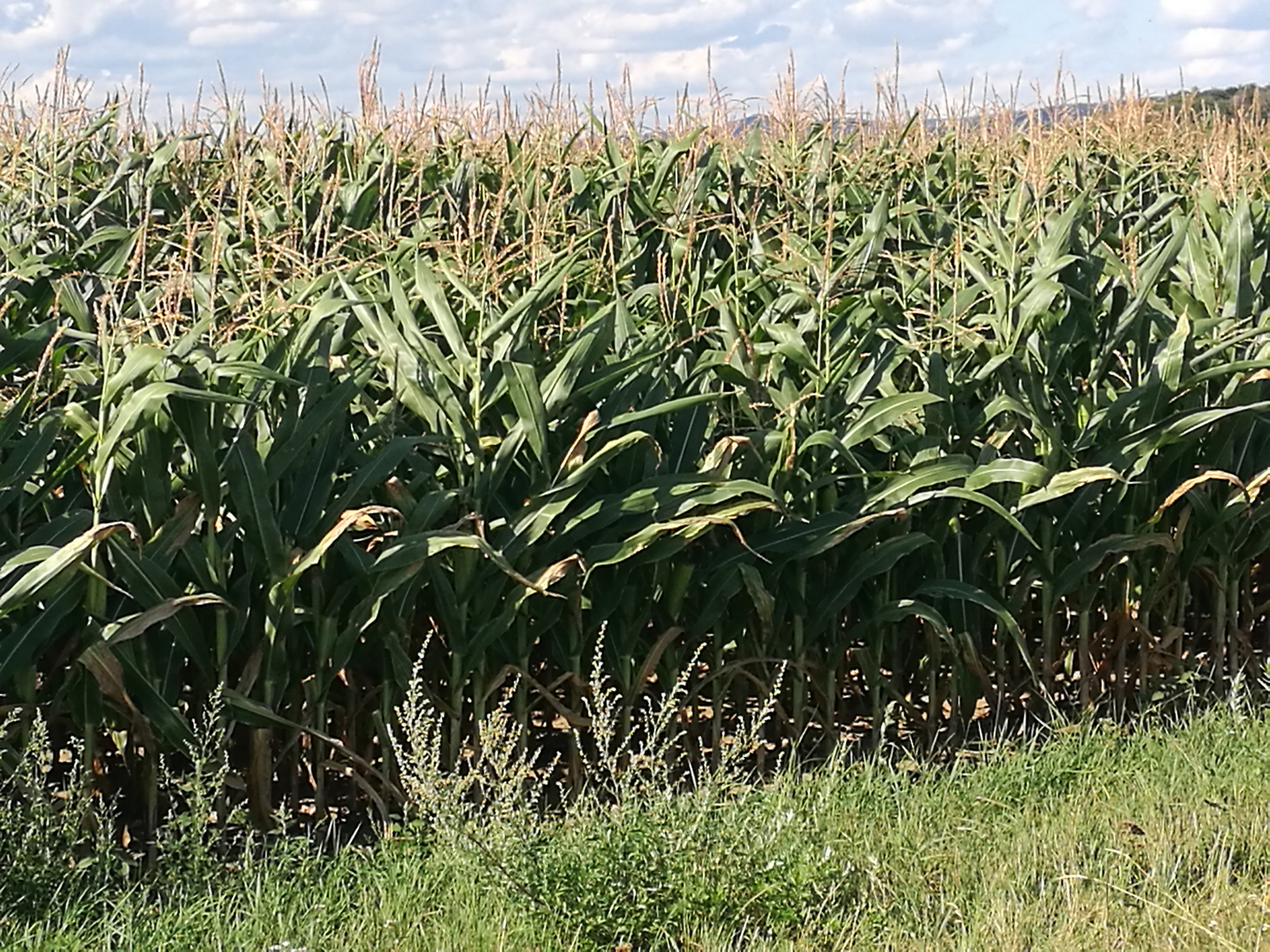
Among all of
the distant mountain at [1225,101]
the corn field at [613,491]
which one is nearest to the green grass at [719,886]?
the corn field at [613,491]

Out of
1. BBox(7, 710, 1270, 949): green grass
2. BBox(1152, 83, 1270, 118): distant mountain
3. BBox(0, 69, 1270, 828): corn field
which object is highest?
BBox(1152, 83, 1270, 118): distant mountain

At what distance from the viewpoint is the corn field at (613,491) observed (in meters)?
3.11

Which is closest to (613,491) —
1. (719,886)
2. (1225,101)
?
(719,886)

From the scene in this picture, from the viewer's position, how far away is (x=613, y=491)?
3.57 meters

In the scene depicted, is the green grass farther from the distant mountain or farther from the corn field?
the distant mountain

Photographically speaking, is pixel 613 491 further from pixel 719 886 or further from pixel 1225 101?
pixel 1225 101

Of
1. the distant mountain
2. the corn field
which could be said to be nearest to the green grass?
the corn field

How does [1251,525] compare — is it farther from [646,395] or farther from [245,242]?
[245,242]

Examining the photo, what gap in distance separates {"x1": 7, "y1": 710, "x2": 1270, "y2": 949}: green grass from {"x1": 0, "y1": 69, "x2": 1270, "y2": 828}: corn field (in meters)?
0.35

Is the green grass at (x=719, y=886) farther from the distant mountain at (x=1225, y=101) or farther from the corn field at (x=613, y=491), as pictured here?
the distant mountain at (x=1225, y=101)

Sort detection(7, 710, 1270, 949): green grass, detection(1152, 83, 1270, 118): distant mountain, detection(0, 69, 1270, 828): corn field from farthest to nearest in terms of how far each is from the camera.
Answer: detection(1152, 83, 1270, 118): distant mountain, detection(0, 69, 1270, 828): corn field, detection(7, 710, 1270, 949): green grass

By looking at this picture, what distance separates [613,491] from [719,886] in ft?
3.65

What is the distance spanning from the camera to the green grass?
9.03 feet

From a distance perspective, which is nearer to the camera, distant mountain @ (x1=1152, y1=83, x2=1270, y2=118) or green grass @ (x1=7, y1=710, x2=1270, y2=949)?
green grass @ (x1=7, y1=710, x2=1270, y2=949)
